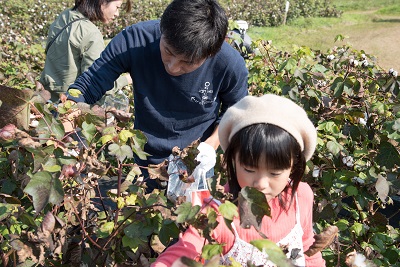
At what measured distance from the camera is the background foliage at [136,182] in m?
1.20

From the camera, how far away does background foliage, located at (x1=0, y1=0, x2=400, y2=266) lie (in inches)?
47.1

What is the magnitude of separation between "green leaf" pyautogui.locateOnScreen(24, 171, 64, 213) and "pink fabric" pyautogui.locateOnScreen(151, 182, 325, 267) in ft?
0.85

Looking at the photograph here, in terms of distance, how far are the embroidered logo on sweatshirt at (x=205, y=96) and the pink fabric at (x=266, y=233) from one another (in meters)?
0.70

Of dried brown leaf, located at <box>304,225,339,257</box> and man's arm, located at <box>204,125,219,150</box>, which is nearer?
dried brown leaf, located at <box>304,225,339,257</box>

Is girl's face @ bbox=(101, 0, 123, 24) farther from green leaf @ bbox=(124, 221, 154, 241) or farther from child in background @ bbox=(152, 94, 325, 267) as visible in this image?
green leaf @ bbox=(124, 221, 154, 241)

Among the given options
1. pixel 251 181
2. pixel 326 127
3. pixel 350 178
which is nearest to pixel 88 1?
pixel 326 127

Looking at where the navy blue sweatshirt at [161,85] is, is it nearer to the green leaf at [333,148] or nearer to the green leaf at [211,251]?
the green leaf at [333,148]

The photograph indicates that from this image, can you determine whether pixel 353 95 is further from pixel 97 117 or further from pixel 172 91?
pixel 97 117

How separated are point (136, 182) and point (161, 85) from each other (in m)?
0.67

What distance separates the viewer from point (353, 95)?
7.29 ft

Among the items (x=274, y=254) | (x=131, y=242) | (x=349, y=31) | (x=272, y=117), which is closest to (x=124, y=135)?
(x=131, y=242)

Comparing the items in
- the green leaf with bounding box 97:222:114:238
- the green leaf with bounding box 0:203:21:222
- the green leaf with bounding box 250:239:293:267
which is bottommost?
the green leaf with bounding box 97:222:114:238

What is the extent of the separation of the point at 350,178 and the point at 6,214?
3.99 feet

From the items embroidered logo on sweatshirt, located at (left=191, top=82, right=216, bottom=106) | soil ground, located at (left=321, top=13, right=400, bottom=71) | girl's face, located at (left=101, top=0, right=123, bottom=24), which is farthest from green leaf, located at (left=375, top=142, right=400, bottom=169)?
soil ground, located at (left=321, top=13, right=400, bottom=71)
